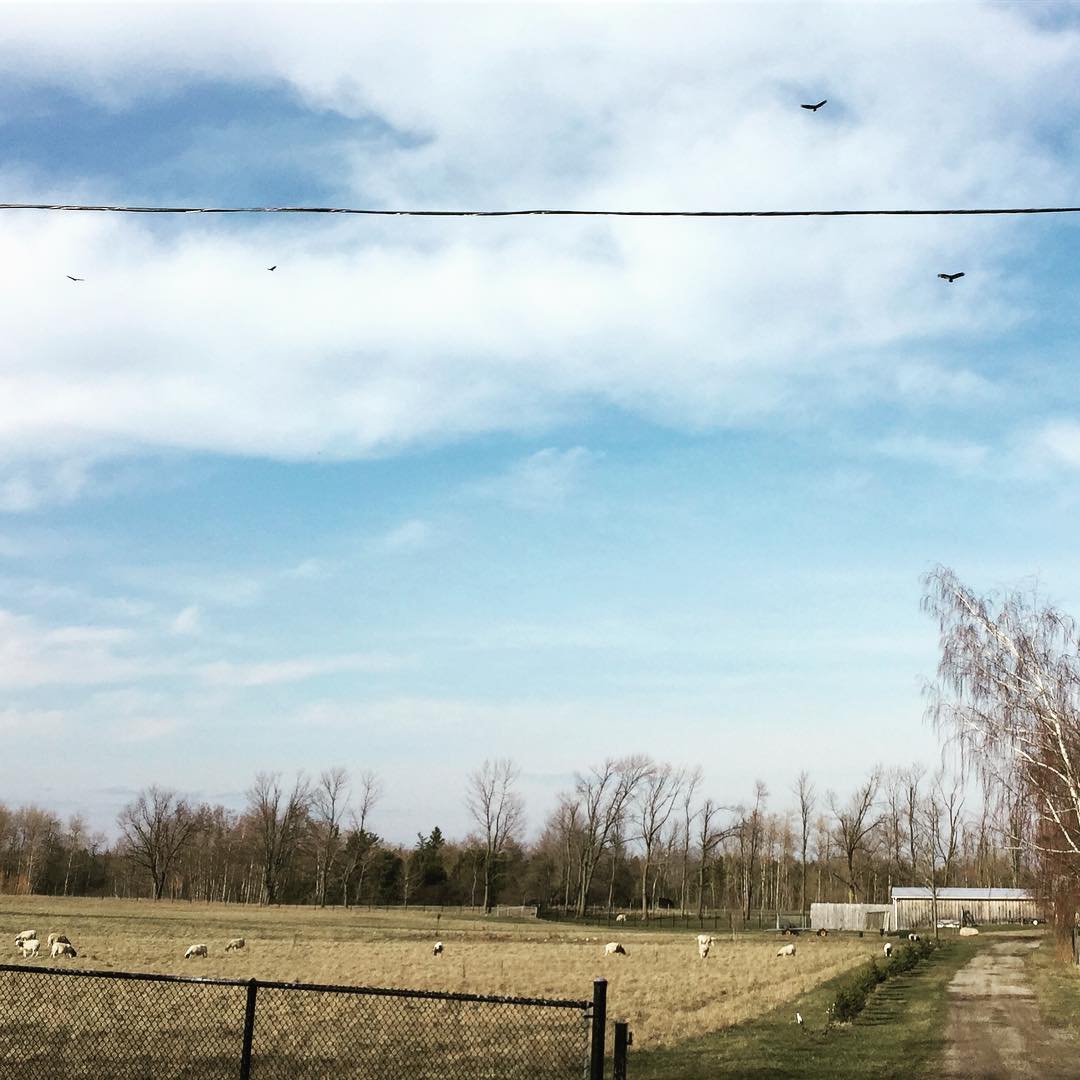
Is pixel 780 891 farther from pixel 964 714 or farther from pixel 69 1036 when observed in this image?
pixel 69 1036

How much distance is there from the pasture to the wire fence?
2695 millimetres

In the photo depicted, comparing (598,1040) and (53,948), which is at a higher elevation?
(598,1040)

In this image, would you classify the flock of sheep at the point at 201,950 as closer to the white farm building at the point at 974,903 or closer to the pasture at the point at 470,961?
the pasture at the point at 470,961

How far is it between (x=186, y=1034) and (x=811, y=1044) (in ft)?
32.7

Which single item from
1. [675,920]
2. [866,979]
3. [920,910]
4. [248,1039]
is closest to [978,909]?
[920,910]

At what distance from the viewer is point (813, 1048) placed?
1652 cm

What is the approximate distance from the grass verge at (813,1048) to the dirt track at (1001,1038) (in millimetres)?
431

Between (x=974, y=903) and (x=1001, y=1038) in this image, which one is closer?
(x=1001, y=1038)

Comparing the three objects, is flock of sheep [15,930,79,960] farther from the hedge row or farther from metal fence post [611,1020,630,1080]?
metal fence post [611,1020,630,1080]

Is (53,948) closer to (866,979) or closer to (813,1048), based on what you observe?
(866,979)

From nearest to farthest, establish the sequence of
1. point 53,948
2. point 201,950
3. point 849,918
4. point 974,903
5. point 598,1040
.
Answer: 1. point 598,1040
2. point 53,948
3. point 201,950
4. point 849,918
5. point 974,903

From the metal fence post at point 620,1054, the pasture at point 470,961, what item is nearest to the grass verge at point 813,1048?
the pasture at point 470,961

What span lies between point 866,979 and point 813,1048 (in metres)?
10.5

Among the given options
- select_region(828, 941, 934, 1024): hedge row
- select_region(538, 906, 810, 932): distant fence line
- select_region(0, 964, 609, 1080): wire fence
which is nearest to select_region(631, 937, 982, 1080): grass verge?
select_region(828, 941, 934, 1024): hedge row
